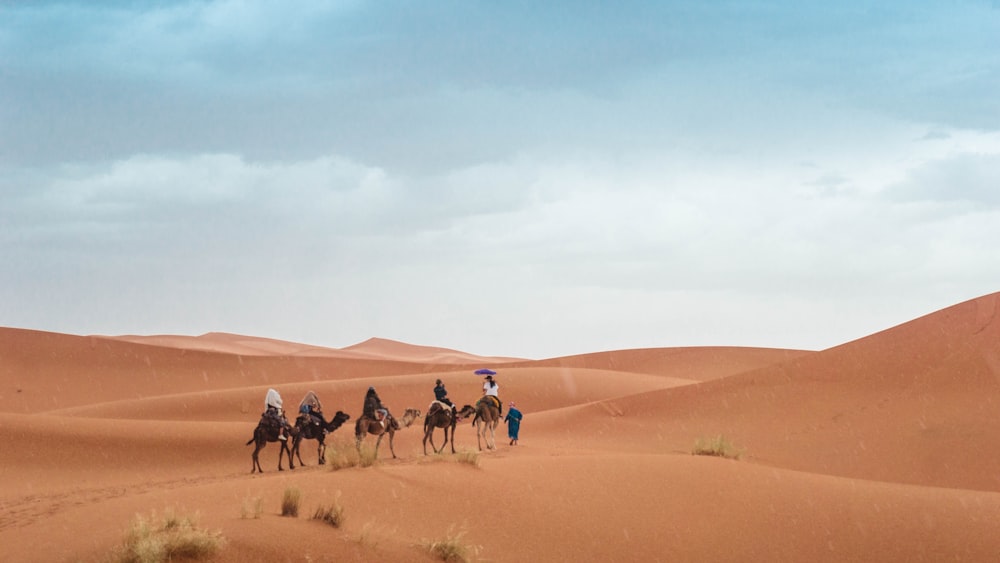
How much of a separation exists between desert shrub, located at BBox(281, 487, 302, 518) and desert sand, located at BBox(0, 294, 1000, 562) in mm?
454

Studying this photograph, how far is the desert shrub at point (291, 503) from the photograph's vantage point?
499 inches

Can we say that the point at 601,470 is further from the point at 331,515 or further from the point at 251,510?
the point at 251,510

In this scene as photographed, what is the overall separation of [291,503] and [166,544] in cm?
263

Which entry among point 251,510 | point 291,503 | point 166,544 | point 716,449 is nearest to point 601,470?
point 716,449

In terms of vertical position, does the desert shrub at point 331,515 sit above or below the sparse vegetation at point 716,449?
above

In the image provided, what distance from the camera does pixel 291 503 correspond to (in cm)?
1269

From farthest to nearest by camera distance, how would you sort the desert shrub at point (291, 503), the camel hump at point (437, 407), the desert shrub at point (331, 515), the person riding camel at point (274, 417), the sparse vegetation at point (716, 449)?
the sparse vegetation at point (716, 449), the camel hump at point (437, 407), the person riding camel at point (274, 417), the desert shrub at point (291, 503), the desert shrub at point (331, 515)

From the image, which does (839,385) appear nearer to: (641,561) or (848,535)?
(848,535)

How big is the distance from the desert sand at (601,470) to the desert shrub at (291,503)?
1.49 feet

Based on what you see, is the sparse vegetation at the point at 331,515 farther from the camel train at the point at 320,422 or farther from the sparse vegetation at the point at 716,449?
the sparse vegetation at the point at 716,449

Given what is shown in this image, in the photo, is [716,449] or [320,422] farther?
[716,449]

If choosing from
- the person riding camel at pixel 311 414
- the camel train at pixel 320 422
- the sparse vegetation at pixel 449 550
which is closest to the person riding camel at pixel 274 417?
the camel train at pixel 320 422

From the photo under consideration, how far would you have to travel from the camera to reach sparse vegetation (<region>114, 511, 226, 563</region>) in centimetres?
1002

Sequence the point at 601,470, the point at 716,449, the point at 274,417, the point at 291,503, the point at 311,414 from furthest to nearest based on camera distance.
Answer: the point at 716,449 → the point at 311,414 → the point at 274,417 → the point at 601,470 → the point at 291,503
